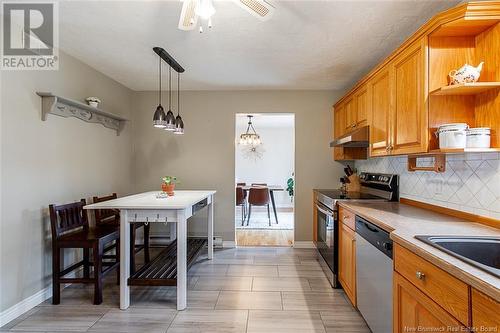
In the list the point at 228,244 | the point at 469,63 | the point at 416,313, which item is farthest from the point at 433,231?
the point at 228,244

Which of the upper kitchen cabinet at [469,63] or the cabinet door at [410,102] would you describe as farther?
the cabinet door at [410,102]

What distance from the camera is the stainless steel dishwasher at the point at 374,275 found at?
1.58 m

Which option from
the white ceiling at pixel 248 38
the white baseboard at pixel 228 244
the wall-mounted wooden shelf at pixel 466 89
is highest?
the white ceiling at pixel 248 38

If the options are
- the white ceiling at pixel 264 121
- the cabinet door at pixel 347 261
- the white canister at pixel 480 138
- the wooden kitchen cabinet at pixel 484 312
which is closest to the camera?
the wooden kitchen cabinet at pixel 484 312

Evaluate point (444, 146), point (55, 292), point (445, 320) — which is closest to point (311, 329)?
point (445, 320)

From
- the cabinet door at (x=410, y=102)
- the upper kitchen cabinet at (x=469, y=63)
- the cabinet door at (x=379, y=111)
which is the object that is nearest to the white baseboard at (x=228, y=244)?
the cabinet door at (x=379, y=111)

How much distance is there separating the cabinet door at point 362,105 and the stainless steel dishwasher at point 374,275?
120 centimetres

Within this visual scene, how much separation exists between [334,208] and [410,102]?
1.21 metres

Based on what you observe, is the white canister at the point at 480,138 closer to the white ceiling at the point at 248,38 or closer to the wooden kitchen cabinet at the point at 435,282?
the wooden kitchen cabinet at the point at 435,282

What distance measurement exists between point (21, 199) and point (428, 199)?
335 centimetres

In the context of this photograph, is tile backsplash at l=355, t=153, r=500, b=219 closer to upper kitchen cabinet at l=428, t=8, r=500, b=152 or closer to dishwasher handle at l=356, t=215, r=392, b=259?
upper kitchen cabinet at l=428, t=8, r=500, b=152

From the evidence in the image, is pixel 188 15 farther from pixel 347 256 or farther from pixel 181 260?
pixel 347 256

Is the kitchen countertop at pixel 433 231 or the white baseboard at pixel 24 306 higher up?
the kitchen countertop at pixel 433 231

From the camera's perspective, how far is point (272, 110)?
4.02 m
